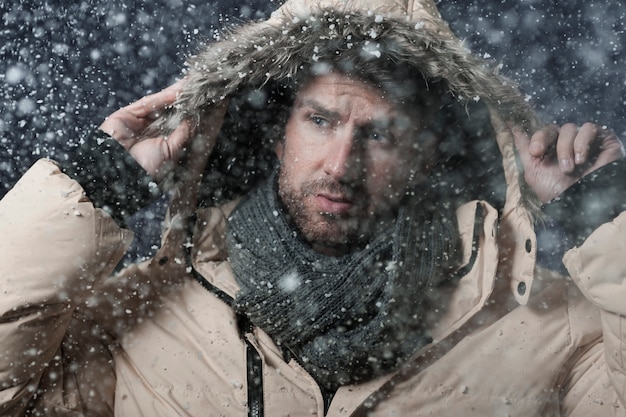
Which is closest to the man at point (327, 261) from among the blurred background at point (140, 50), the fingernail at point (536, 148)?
the fingernail at point (536, 148)

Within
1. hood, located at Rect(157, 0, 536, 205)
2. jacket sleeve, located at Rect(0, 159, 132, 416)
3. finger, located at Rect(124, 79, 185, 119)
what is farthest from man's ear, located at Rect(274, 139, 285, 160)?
jacket sleeve, located at Rect(0, 159, 132, 416)

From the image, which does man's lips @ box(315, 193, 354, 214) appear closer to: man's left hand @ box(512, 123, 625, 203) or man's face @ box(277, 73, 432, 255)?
man's face @ box(277, 73, 432, 255)

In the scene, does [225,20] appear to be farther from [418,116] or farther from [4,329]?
[4,329]

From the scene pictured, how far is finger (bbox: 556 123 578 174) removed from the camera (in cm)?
141

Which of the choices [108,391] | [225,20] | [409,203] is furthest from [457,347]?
[225,20]

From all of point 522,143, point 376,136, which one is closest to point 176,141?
point 376,136

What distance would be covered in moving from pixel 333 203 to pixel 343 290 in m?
0.18

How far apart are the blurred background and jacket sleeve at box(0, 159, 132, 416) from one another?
0.77 metres

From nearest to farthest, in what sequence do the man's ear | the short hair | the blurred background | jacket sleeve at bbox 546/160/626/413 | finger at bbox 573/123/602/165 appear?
jacket sleeve at bbox 546/160/626/413 → finger at bbox 573/123/602/165 → the short hair → the man's ear → the blurred background

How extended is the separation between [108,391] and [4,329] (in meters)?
0.29

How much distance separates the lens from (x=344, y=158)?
5.07 ft

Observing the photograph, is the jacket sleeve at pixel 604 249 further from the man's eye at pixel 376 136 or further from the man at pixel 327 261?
the man's eye at pixel 376 136

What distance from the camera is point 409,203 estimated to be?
1610 mm

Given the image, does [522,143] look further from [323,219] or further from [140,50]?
[140,50]
